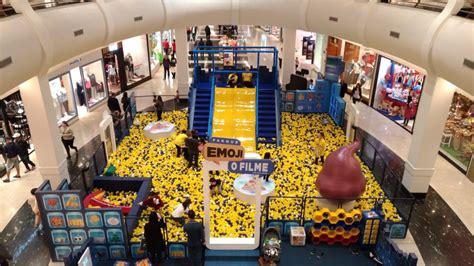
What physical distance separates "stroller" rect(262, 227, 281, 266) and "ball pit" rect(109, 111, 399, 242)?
1.13 m

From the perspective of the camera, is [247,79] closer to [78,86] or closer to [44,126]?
[78,86]

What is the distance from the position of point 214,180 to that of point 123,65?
40.3 ft

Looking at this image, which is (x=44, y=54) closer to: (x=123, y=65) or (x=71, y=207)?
(x=71, y=207)

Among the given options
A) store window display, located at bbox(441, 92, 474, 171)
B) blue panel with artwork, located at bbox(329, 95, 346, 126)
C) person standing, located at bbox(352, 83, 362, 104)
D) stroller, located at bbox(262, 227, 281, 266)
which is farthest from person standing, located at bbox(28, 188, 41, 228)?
person standing, located at bbox(352, 83, 362, 104)

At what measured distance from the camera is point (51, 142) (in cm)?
1052

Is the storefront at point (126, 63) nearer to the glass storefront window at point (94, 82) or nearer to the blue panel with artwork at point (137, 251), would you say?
the glass storefront window at point (94, 82)

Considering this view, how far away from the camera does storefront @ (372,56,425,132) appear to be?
16625 millimetres

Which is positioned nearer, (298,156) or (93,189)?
(93,189)

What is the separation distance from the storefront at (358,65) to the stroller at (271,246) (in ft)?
39.6

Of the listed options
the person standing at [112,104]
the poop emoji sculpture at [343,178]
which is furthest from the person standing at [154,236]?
the person standing at [112,104]

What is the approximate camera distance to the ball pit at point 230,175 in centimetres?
1034

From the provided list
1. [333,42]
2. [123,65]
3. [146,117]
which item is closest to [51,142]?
[146,117]

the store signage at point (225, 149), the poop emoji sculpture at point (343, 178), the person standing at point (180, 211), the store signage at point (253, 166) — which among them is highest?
the store signage at point (225, 149)

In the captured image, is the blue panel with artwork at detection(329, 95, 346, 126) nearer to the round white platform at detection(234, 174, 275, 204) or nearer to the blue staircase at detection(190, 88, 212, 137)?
the blue staircase at detection(190, 88, 212, 137)
